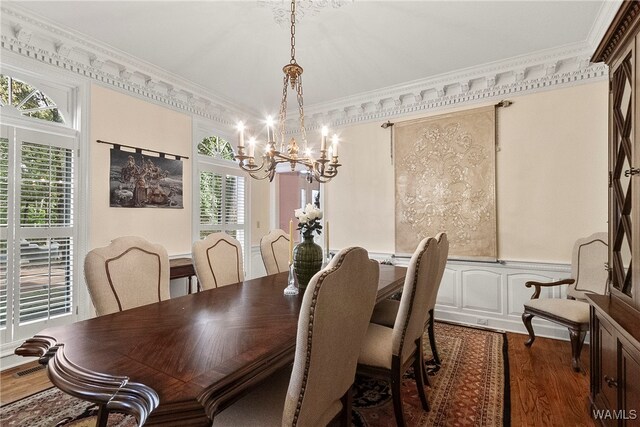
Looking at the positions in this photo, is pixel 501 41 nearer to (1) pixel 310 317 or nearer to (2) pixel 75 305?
(1) pixel 310 317

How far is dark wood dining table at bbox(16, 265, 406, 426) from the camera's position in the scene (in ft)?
2.76

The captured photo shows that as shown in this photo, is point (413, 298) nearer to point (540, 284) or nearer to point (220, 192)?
point (540, 284)

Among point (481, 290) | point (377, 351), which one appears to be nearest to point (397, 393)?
point (377, 351)

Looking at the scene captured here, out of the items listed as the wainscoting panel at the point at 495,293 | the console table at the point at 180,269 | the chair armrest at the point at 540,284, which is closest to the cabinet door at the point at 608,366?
the chair armrest at the point at 540,284

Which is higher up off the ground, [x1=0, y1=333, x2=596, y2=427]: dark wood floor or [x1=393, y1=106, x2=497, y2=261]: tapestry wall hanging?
[x1=393, y1=106, x2=497, y2=261]: tapestry wall hanging

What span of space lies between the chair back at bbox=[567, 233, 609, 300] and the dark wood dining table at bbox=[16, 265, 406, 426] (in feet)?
8.74

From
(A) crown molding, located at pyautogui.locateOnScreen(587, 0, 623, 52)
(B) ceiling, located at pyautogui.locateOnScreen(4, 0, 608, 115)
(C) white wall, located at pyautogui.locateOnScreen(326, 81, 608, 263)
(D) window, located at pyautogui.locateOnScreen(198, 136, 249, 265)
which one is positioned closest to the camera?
(A) crown molding, located at pyautogui.locateOnScreen(587, 0, 623, 52)

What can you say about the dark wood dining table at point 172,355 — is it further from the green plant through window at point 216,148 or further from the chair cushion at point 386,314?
the green plant through window at point 216,148

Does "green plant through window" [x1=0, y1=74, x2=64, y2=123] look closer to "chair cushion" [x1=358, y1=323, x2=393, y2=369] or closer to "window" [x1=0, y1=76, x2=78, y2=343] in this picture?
"window" [x1=0, y1=76, x2=78, y2=343]

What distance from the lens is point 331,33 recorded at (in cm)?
255

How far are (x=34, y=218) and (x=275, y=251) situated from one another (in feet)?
6.52

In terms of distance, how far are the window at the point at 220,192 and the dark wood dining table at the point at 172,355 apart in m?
2.40

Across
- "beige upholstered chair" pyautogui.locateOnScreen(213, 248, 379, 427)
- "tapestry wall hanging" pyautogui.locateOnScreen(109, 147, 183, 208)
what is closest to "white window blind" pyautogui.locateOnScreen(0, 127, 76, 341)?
"tapestry wall hanging" pyautogui.locateOnScreen(109, 147, 183, 208)

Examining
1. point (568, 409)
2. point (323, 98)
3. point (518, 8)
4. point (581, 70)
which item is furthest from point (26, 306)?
point (581, 70)
